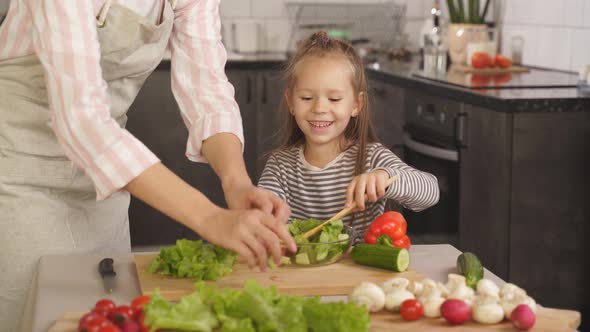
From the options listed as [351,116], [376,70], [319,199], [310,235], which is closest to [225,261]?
[310,235]

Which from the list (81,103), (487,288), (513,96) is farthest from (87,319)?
(513,96)

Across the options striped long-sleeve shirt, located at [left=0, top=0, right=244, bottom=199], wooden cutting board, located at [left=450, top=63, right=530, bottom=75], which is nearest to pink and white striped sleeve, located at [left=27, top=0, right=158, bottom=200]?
striped long-sleeve shirt, located at [left=0, top=0, right=244, bottom=199]

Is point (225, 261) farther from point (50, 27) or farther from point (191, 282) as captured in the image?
point (50, 27)

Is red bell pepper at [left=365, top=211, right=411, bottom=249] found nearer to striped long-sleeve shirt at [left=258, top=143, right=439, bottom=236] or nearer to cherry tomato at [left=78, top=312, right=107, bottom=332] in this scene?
striped long-sleeve shirt at [left=258, top=143, right=439, bottom=236]

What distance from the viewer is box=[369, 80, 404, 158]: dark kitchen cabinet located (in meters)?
3.64

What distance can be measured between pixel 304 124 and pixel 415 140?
1499mm

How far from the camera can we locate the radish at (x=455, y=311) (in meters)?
1.22

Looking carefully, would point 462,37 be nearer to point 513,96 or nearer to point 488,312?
point 513,96

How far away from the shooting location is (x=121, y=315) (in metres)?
1.16

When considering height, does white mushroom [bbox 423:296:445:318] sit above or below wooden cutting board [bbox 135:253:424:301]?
above

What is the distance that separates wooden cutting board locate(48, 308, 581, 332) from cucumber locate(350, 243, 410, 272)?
219 mm

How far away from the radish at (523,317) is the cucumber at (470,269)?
0.17 meters

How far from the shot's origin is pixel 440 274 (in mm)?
1521

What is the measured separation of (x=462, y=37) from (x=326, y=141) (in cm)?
204
